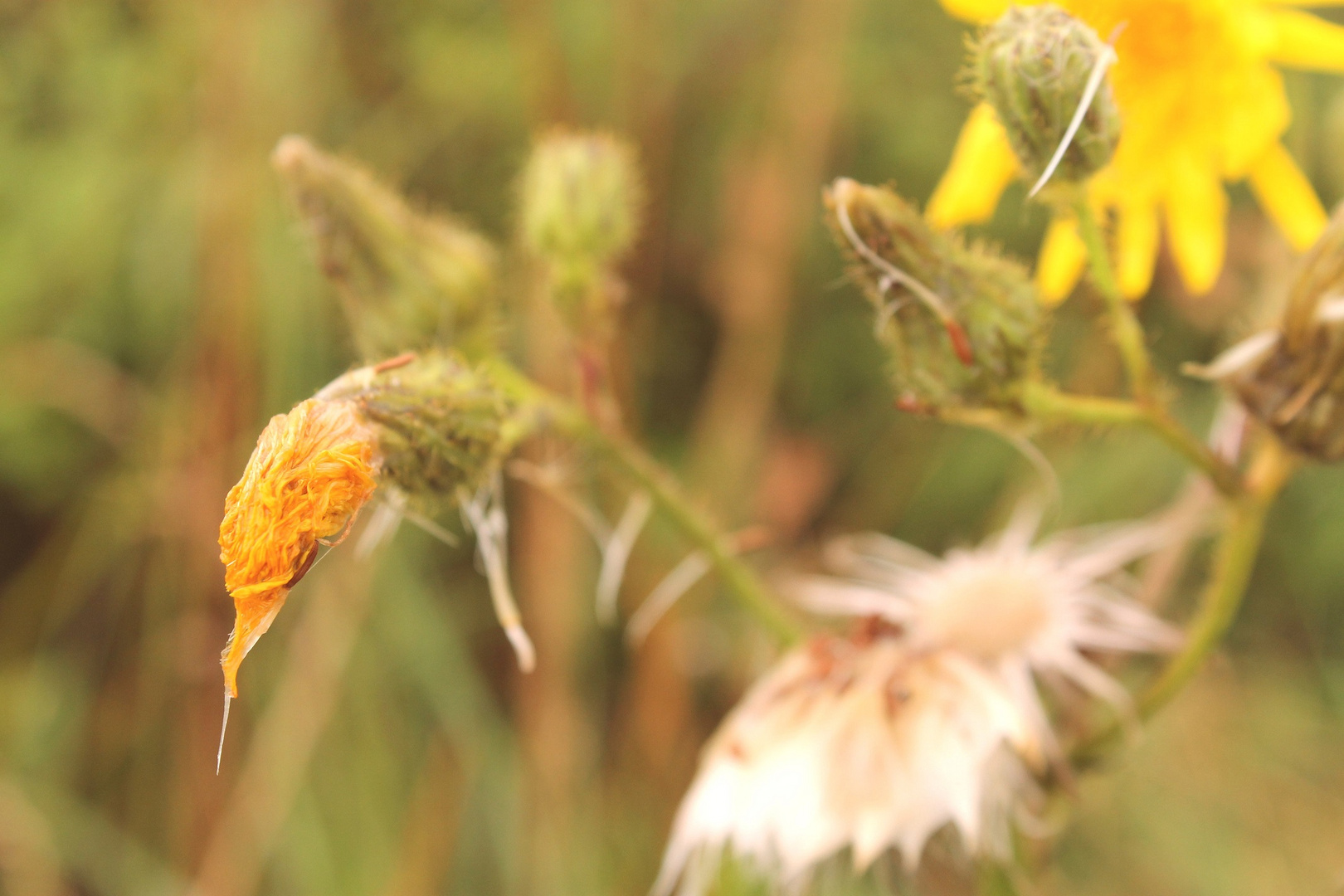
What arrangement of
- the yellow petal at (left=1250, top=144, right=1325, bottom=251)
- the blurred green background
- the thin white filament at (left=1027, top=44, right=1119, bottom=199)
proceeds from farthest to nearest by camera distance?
the blurred green background < the yellow petal at (left=1250, top=144, right=1325, bottom=251) < the thin white filament at (left=1027, top=44, right=1119, bottom=199)

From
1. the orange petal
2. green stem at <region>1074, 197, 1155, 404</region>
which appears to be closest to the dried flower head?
the orange petal

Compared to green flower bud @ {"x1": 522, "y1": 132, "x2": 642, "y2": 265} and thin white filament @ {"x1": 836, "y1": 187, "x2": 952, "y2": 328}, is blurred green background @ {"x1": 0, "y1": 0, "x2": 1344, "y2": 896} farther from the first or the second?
thin white filament @ {"x1": 836, "y1": 187, "x2": 952, "y2": 328}

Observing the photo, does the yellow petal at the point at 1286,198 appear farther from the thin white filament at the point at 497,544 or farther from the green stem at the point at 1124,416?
the thin white filament at the point at 497,544

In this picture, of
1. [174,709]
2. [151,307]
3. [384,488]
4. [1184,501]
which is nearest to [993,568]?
[1184,501]

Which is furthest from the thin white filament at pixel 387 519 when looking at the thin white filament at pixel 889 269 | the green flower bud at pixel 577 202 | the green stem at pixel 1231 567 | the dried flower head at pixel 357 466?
the green stem at pixel 1231 567

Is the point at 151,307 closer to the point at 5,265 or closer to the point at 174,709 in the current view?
the point at 5,265

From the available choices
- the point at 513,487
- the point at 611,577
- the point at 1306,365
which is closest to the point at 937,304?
the point at 1306,365

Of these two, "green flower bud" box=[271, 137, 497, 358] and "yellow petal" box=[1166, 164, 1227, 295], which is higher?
"yellow petal" box=[1166, 164, 1227, 295]
